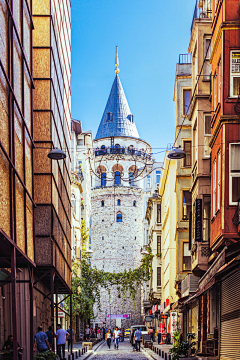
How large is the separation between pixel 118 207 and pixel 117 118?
1427 centimetres

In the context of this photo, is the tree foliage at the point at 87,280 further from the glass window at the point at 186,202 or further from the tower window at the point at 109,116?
the tower window at the point at 109,116

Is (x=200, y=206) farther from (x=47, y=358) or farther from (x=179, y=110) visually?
(x=179, y=110)

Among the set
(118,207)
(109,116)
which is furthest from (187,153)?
(109,116)

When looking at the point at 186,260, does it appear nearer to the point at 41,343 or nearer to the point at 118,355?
the point at 118,355

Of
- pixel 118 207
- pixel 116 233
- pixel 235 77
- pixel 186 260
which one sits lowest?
pixel 116 233

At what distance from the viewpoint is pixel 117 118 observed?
91875 millimetres

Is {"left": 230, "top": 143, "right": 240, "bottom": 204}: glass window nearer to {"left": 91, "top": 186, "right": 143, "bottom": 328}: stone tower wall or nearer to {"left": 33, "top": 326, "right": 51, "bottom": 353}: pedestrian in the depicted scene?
{"left": 33, "top": 326, "right": 51, "bottom": 353}: pedestrian

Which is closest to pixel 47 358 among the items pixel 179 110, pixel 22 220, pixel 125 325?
pixel 22 220

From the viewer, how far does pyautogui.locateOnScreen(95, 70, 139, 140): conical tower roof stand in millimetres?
91062

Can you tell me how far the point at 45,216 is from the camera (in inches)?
840

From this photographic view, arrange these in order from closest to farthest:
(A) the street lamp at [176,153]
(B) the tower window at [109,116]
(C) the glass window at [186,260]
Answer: (A) the street lamp at [176,153]
(C) the glass window at [186,260]
(B) the tower window at [109,116]

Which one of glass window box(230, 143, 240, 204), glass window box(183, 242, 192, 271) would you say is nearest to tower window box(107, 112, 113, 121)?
glass window box(183, 242, 192, 271)

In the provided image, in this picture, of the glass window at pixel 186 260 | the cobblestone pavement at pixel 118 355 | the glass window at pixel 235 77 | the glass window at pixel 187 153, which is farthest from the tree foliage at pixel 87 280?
the glass window at pixel 235 77

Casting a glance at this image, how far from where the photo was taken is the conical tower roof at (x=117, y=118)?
3585 inches
